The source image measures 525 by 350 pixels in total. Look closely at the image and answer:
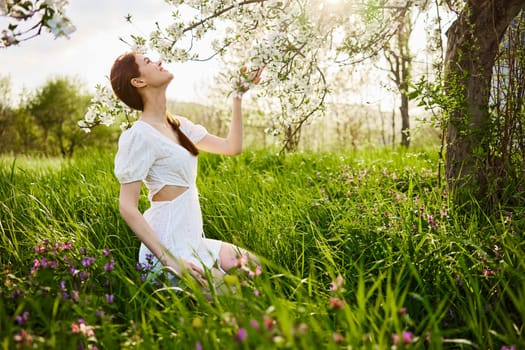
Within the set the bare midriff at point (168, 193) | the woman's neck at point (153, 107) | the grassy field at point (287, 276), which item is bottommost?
the grassy field at point (287, 276)

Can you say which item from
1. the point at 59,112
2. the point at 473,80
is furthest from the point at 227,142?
the point at 59,112

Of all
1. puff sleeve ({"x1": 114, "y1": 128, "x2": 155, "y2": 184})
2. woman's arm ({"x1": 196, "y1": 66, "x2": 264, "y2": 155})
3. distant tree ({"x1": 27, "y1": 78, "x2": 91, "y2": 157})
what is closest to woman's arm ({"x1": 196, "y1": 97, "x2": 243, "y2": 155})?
woman's arm ({"x1": 196, "y1": 66, "x2": 264, "y2": 155})

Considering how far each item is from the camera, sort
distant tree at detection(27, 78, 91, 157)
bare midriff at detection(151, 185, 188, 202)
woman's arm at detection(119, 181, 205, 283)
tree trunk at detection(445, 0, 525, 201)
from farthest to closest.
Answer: distant tree at detection(27, 78, 91, 157) < tree trunk at detection(445, 0, 525, 201) < bare midriff at detection(151, 185, 188, 202) < woman's arm at detection(119, 181, 205, 283)

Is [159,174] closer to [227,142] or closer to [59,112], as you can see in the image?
[227,142]

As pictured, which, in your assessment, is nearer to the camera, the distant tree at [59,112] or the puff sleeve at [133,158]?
the puff sleeve at [133,158]

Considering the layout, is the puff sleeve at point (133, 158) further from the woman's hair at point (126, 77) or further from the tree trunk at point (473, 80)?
the tree trunk at point (473, 80)

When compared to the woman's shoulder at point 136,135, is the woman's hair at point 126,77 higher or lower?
higher

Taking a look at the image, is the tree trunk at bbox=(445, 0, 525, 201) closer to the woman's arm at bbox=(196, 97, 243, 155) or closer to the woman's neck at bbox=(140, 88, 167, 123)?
the woman's arm at bbox=(196, 97, 243, 155)

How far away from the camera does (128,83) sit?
117 inches

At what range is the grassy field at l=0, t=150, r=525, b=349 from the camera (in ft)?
5.89

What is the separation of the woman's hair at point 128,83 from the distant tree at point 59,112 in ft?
61.3

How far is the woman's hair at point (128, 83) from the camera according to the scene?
9.76 feet

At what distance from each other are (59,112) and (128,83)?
19392mm

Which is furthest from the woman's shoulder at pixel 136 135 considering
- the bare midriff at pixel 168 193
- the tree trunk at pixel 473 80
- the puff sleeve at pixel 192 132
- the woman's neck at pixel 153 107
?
the tree trunk at pixel 473 80
